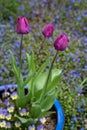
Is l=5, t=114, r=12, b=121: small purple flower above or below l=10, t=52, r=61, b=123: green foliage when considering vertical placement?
below

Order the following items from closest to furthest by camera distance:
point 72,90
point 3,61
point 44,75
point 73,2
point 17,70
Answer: point 17,70
point 44,75
point 72,90
point 3,61
point 73,2

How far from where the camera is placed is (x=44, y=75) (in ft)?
7.52

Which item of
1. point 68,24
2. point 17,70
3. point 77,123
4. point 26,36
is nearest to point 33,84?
point 17,70

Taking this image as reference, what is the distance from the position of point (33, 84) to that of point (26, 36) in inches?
48.1

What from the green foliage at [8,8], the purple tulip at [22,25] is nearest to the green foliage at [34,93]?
the purple tulip at [22,25]

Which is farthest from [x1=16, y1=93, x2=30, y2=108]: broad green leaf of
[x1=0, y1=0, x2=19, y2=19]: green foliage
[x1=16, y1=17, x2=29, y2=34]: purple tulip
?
[x1=0, y1=0, x2=19, y2=19]: green foliage

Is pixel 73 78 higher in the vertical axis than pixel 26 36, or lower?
lower

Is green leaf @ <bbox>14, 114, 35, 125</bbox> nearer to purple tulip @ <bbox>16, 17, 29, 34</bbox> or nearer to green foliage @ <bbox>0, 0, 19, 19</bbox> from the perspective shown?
purple tulip @ <bbox>16, 17, 29, 34</bbox>

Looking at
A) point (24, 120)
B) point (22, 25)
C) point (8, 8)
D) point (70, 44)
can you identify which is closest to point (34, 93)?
point (24, 120)

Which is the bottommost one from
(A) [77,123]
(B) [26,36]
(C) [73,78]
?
(A) [77,123]

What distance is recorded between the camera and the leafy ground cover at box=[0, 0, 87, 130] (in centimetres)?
264

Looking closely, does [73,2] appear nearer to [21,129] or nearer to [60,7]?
[60,7]

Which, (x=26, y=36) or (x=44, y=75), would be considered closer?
(x=44, y=75)

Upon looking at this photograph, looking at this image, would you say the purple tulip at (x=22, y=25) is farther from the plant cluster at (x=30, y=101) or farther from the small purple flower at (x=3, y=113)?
the small purple flower at (x=3, y=113)
